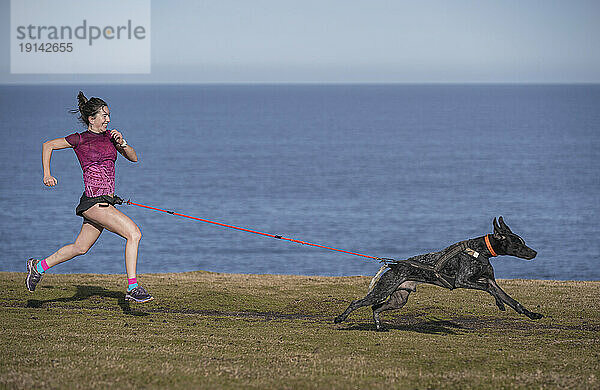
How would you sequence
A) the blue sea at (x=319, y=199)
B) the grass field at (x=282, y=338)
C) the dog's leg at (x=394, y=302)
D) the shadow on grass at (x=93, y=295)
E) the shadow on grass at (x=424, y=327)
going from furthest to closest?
the blue sea at (x=319, y=199) < the shadow on grass at (x=93, y=295) < the shadow on grass at (x=424, y=327) < the dog's leg at (x=394, y=302) < the grass field at (x=282, y=338)

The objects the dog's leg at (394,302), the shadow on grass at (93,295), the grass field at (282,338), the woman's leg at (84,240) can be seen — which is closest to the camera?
the grass field at (282,338)

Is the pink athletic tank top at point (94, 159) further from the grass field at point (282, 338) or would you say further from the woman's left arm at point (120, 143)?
the grass field at point (282, 338)

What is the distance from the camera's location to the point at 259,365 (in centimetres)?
1126

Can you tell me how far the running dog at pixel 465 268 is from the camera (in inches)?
525

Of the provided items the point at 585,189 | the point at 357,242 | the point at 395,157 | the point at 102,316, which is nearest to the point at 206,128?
the point at 395,157

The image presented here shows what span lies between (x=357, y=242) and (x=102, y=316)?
51.9m

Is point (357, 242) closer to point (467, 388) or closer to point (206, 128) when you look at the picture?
point (467, 388)

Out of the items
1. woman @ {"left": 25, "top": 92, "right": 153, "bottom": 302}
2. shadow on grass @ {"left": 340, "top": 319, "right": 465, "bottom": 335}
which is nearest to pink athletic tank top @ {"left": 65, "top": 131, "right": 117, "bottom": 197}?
woman @ {"left": 25, "top": 92, "right": 153, "bottom": 302}

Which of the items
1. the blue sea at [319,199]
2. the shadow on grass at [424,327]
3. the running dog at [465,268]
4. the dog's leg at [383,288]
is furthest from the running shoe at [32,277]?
the blue sea at [319,199]

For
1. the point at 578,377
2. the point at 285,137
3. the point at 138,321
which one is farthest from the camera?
the point at 285,137

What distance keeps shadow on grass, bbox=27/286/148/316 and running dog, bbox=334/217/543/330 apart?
5.56 m

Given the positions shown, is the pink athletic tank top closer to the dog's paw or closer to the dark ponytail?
the dark ponytail

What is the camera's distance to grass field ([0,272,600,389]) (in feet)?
34.2

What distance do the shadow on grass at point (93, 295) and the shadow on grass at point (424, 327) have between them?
4516 millimetres
